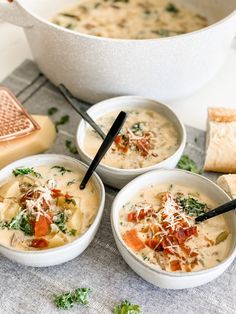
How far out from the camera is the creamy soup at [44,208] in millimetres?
1923

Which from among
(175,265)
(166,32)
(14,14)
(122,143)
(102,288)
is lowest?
(102,288)

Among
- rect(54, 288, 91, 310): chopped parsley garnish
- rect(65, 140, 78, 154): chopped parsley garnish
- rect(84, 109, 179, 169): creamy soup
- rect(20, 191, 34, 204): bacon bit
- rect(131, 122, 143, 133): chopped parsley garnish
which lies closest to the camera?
rect(54, 288, 91, 310): chopped parsley garnish

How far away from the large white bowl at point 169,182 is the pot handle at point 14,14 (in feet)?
3.15

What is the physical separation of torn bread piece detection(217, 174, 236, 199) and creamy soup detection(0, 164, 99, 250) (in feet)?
1.77

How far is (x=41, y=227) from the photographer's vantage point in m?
1.93

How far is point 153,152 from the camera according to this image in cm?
227

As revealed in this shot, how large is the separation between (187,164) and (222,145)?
7.0 inches

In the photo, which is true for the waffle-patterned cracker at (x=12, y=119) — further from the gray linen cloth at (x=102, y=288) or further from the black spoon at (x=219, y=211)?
the black spoon at (x=219, y=211)

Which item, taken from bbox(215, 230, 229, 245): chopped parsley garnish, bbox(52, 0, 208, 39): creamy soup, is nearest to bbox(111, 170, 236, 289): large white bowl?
bbox(215, 230, 229, 245): chopped parsley garnish

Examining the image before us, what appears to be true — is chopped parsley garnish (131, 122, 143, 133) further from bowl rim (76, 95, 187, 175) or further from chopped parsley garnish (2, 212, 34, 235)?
chopped parsley garnish (2, 212, 34, 235)

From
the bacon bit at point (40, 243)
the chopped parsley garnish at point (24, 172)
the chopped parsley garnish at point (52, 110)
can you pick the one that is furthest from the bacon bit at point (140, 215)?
the chopped parsley garnish at point (52, 110)

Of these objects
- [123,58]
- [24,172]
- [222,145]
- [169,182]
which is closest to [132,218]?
[169,182]

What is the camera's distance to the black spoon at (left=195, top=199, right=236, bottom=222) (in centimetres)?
192

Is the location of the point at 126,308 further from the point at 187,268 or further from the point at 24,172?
the point at 24,172
